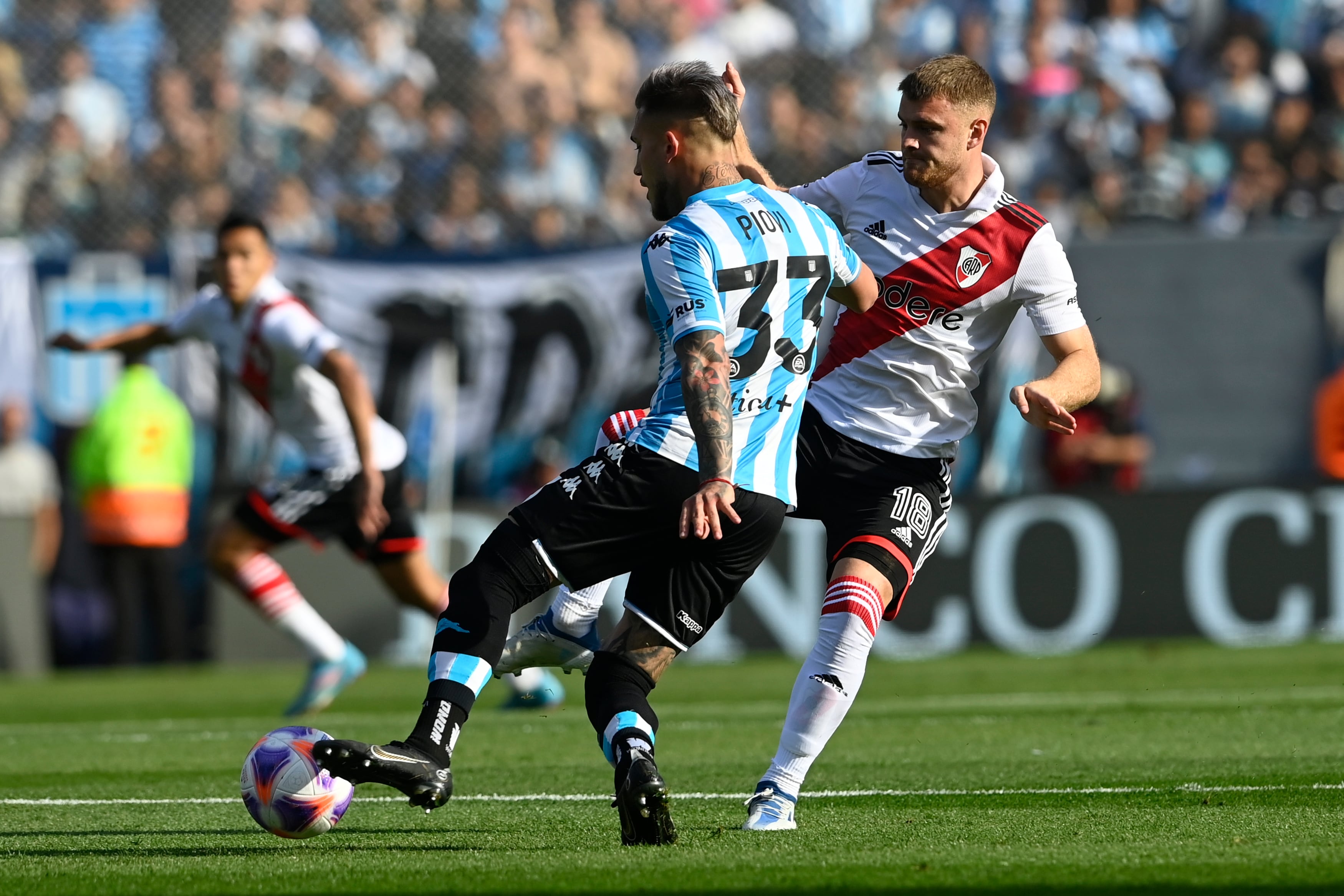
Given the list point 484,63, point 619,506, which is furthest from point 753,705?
point 484,63

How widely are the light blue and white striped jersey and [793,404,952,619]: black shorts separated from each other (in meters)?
0.55

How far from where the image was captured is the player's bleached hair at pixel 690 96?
4926 mm

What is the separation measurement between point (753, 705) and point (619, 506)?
5.44m

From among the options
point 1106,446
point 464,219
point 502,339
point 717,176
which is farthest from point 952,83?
point 464,219

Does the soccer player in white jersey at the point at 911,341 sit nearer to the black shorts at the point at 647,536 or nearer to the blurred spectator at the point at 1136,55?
the black shorts at the point at 647,536

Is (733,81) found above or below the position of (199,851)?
above

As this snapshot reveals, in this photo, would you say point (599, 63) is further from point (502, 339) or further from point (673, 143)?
point (673, 143)

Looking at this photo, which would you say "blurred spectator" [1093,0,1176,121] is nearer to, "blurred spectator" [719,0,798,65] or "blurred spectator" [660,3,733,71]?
"blurred spectator" [719,0,798,65]

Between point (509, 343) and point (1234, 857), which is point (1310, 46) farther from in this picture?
point (1234, 857)

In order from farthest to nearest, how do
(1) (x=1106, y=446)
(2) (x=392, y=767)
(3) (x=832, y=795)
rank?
(1) (x=1106, y=446)
(3) (x=832, y=795)
(2) (x=392, y=767)

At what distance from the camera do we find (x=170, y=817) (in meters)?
6.07

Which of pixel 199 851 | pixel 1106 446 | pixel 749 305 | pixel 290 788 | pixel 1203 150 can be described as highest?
pixel 749 305

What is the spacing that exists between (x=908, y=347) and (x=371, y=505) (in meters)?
3.95

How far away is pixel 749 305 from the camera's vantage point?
197 inches
